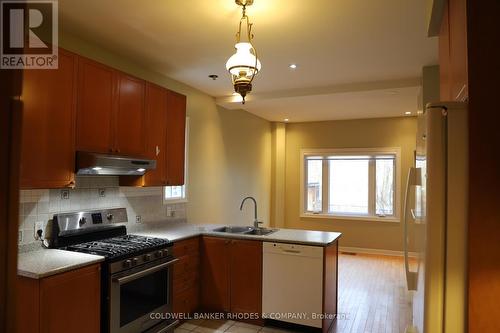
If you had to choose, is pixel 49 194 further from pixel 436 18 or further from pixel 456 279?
pixel 436 18

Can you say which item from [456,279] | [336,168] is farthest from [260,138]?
[456,279]

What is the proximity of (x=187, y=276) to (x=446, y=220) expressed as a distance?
2.83 metres

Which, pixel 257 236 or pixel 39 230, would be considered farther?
pixel 257 236

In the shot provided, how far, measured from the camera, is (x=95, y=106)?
283 centimetres

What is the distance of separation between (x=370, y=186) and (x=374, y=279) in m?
2.23

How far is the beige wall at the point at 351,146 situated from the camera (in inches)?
256

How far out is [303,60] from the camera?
11.7ft

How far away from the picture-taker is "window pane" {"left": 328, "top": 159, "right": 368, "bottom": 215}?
22.7 feet

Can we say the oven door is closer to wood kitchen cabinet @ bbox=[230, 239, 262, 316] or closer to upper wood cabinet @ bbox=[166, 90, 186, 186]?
wood kitchen cabinet @ bbox=[230, 239, 262, 316]

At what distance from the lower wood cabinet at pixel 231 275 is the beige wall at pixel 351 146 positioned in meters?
3.86

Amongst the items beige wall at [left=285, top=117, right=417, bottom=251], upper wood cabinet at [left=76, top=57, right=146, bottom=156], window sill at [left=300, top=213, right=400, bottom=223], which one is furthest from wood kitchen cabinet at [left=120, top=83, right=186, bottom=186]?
window sill at [left=300, top=213, right=400, bottom=223]

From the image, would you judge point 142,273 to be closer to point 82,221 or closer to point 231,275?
point 82,221

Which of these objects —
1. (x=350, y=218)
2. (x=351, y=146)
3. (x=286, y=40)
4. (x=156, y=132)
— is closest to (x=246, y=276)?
(x=156, y=132)

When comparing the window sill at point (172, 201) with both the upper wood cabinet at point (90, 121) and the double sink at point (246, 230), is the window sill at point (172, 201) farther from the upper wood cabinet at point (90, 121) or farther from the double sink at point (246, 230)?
the double sink at point (246, 230)
